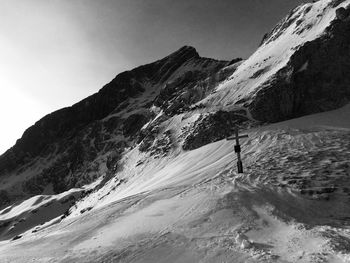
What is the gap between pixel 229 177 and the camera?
23.2m

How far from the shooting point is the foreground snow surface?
11.9 m

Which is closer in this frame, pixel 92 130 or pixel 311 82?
pixel 311 82

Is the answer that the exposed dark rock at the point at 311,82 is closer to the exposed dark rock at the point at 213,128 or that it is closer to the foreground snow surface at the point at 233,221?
the exposed dark rock at the point at 213,128

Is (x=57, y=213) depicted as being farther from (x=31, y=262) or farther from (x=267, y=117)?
(x=31, y=262)

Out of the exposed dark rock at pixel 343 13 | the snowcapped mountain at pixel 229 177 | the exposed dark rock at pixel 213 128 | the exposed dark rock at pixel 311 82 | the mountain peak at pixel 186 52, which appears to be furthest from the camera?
the mountain peak at pixel 186 52

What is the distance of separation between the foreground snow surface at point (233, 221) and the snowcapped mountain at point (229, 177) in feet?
0.20

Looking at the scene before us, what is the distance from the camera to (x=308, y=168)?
74.7 ft

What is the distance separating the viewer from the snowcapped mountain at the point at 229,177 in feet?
42.1

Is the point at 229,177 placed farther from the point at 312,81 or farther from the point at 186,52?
the point at 186,52

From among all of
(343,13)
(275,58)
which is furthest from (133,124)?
(343,13)

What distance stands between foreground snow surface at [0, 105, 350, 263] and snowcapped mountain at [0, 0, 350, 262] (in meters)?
0.06

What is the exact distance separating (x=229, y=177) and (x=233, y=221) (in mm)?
8458

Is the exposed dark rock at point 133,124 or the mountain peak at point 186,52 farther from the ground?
the mountain peak at point 186,52

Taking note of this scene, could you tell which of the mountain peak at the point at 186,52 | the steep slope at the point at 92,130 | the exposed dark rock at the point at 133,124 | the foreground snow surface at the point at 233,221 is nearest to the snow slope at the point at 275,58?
the foreground snow surface at the point at 233,221
